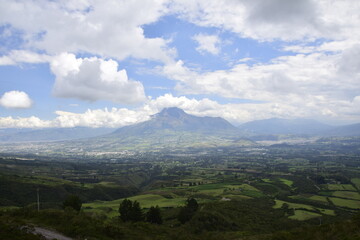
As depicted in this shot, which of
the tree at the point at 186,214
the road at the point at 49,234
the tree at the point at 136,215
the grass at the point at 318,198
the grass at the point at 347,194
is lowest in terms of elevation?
the grass at the point at 347,194

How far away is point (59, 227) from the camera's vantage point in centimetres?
3419

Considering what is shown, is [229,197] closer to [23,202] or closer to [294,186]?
[294,186]

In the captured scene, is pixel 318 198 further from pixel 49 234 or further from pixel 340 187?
pixel 49 234

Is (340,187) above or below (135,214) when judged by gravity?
below

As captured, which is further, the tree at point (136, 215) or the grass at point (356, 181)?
the grass at point (356, 181)

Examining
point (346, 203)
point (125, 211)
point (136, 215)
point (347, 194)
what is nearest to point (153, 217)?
point (136, 215)

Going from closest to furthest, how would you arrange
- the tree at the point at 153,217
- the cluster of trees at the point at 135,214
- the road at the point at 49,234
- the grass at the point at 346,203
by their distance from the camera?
the road at the point at 49,234 → the cluster of trees at the point at 135,214 → the tree at the point at 153,217 → the grass at the point at 346,203

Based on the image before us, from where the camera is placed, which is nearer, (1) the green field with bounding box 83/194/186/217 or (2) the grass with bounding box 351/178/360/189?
(1) the green field with bounding box 83/194/186/217

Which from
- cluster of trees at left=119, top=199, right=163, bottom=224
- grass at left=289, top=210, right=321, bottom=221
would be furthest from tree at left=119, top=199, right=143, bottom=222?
grass at left=289, top=210, right=321, bottom=221

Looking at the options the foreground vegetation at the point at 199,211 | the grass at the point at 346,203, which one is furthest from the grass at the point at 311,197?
the grass at the point at 346,203

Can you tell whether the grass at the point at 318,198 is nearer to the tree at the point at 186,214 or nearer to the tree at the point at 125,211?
the tree at the point at 186,214

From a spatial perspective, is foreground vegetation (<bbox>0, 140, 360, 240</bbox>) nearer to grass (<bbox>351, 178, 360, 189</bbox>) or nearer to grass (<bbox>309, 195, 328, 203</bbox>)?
grass (<bbox>309, 195, 328, 203</bbox>)

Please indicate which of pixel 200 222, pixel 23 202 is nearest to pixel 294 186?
pixel 200 222

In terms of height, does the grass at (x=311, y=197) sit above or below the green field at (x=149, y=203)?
below
